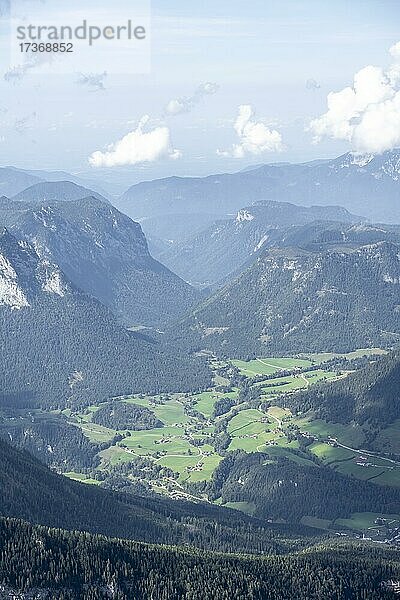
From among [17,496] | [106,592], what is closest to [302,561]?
[106,592]

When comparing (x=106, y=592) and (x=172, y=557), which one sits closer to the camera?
(x=106, y=592)

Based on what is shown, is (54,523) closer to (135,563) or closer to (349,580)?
(135,563)

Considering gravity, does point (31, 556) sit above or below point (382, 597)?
above

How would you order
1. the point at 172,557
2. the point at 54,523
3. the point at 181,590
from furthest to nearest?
the point at 54,523
the point at 172,557
the point at 181,590

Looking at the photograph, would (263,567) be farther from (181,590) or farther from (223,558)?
(181,590)

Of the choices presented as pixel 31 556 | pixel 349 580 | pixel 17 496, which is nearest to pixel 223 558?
pixel 349 580

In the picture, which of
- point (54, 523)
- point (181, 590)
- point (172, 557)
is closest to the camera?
point (181, 590)
